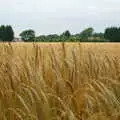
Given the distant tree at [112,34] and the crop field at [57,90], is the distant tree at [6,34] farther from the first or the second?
the distant tree at [112,34]

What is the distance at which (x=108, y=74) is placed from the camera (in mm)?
2596

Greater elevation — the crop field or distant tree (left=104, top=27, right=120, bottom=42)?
the crop field

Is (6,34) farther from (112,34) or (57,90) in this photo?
(112,34)

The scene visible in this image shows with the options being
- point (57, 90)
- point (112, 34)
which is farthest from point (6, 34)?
point (112, 34)

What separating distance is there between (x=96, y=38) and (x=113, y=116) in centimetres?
3642

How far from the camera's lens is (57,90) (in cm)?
203

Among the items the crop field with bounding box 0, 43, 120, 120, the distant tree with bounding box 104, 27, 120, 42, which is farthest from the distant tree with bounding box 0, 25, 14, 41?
the distant tree with bounding box 104, 27, 120, 42

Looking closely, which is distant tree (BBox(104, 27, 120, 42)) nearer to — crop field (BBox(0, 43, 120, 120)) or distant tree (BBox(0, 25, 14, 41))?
distant tree (BBox(0, 25, 14, 41))

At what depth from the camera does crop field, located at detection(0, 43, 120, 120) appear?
1.62 m

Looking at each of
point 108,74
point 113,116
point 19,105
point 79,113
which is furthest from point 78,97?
point 108,74

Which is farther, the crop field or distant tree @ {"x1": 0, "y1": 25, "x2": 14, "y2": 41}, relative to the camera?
distant tree @ {"x1": 0, "y1": 25, "x2": 14, "y2": 41}

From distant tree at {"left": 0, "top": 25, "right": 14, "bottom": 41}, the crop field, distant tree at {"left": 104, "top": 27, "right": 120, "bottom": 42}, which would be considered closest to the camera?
the crop field

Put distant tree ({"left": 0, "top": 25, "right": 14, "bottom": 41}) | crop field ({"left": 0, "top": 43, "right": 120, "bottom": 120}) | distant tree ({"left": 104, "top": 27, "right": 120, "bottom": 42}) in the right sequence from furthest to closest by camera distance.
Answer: distant tree ({"left": 104, "top": 27, "right": 120, "bottom": 42})
distant tree ({"left": 0, "top": 25, "right": 14, "bottom": 41})
crop field ({"left": 0, "top": 43, "right": 120, "bottom": 120})

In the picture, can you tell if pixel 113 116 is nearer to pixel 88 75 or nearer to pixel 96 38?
pixel 88 75
